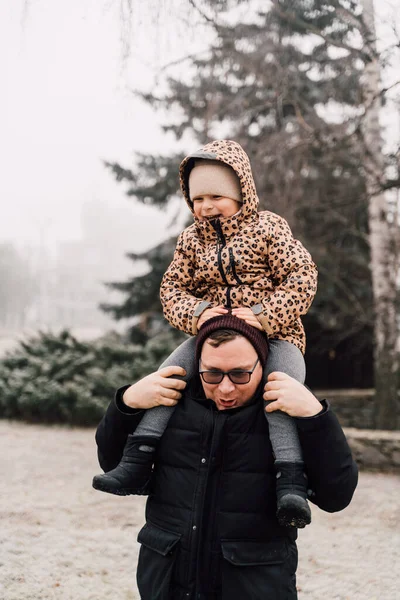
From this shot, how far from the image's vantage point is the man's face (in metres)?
1.89

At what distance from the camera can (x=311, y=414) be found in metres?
1.86

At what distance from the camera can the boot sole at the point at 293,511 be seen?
5.71 feet

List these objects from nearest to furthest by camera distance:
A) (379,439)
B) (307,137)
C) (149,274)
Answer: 1. (379,439)
2. (307,137)
3. (149,274)

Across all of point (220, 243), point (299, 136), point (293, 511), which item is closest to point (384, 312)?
point (299, 136)

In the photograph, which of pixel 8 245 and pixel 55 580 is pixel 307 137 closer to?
pixel 55 580

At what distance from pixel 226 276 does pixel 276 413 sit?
1.96 feet

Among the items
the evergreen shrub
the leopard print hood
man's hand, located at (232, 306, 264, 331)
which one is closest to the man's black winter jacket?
man's hand, located at (232, 306, 264, 331)

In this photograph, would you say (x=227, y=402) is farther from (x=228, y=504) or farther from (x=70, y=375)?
(x=70, y=375)

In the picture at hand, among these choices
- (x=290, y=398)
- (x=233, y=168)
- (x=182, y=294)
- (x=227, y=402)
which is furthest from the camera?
(x=182, y=294)

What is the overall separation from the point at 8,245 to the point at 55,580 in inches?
2183

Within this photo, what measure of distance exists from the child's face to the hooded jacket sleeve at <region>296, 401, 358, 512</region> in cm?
88

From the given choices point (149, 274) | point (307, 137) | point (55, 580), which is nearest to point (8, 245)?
point (149, 274)

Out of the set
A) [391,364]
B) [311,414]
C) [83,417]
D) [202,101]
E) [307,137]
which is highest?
[202,101]

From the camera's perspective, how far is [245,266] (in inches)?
88.0
